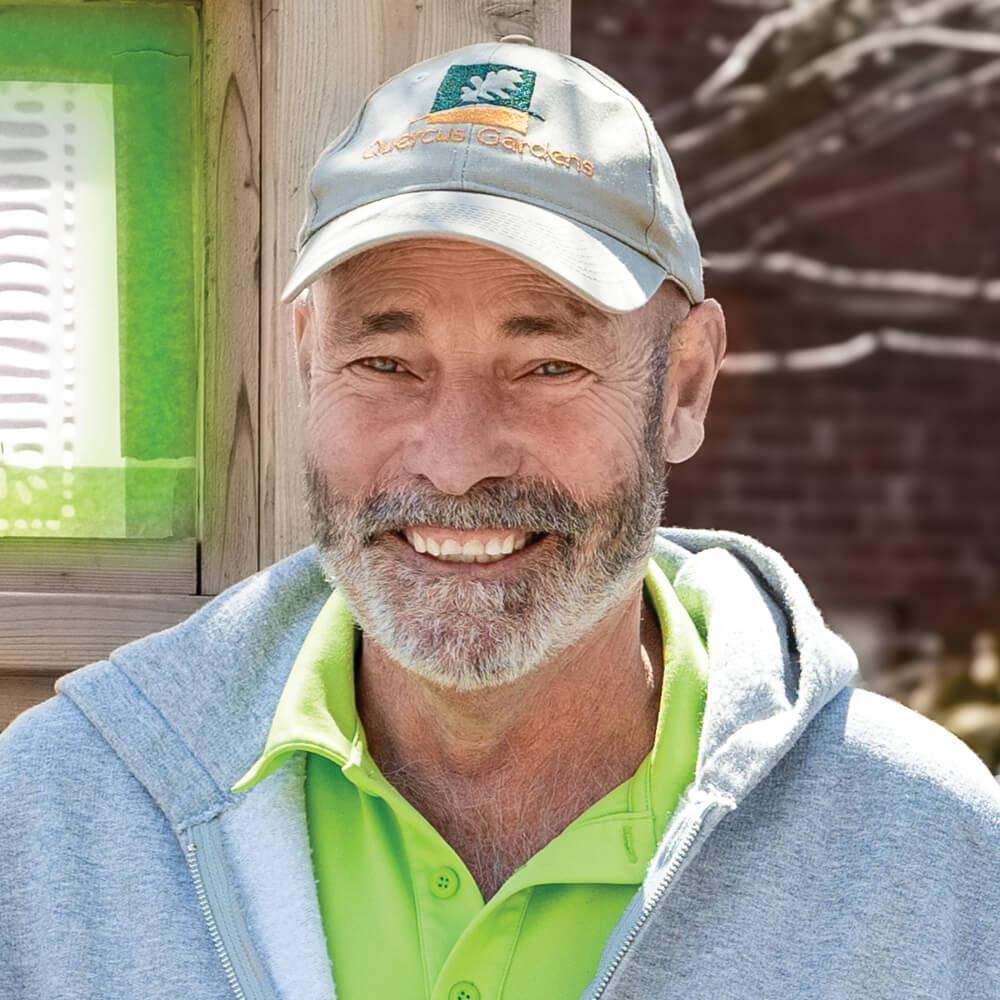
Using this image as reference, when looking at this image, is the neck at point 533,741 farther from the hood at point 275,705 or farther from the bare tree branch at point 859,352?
the bare tree branch at point 859,352

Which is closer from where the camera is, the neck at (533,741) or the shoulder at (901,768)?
the shoulder at (901,768)

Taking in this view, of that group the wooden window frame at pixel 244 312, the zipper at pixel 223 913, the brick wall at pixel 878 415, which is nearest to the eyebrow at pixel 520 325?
the wooden window frame at pixel 244 312

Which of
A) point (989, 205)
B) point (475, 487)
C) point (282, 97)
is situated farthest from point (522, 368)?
point (989, 205)

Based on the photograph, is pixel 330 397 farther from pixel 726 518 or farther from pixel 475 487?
pixel 726 518

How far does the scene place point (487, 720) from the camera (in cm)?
231

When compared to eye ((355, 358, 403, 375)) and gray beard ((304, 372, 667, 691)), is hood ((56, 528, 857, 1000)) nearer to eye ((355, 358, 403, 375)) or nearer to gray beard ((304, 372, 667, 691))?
gray beard ((304, 372, 667, 691))

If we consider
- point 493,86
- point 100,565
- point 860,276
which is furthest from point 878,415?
point 493,86

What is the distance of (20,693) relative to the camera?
2.79 meters

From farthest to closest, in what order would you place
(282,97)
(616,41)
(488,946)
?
(616,41) < (282,97) < (488,946)

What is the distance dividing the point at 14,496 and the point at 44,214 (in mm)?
428

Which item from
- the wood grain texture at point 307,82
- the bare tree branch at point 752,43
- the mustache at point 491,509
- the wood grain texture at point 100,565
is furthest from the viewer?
the bare tree branch at point 752,43

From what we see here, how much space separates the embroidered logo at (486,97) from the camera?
2217 mm

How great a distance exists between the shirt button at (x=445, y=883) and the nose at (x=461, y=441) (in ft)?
1.46

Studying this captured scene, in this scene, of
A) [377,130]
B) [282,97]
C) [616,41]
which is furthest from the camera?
[616,41]
